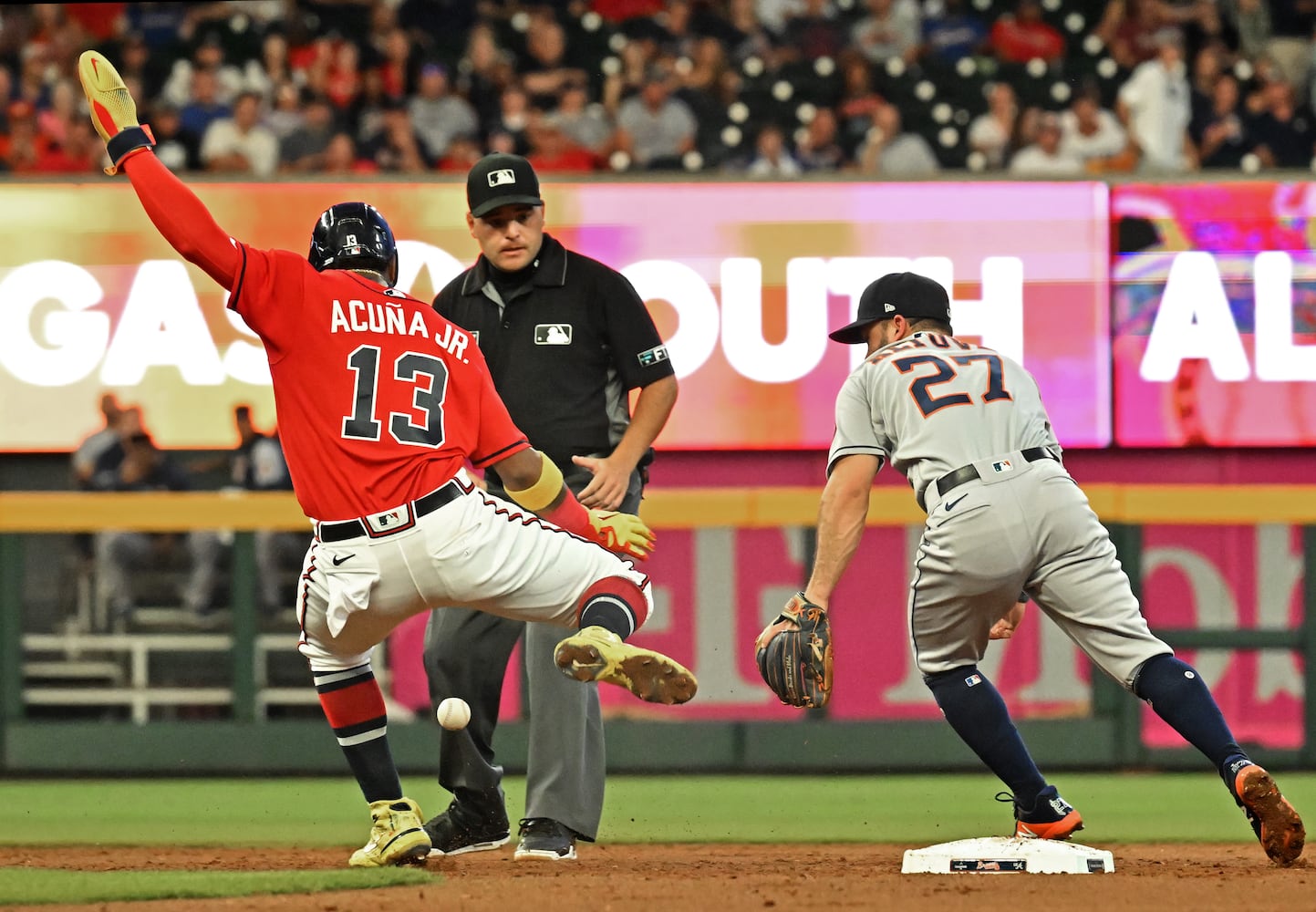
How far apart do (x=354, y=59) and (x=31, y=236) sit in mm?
2709

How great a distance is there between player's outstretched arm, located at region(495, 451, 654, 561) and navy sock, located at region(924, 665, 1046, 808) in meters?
0.88

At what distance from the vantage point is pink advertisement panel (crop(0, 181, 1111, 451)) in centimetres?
967

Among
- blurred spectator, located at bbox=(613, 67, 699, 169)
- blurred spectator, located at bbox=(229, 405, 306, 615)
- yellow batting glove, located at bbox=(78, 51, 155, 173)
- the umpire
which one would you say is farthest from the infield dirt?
blurred spectator, located at bbox=(613, 67, 699, 169)

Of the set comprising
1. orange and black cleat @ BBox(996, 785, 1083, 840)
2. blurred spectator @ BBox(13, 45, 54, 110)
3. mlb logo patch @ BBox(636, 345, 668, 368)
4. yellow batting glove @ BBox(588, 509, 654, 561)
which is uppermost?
blurred spectator @ BBox(13, 45, 54, 110)

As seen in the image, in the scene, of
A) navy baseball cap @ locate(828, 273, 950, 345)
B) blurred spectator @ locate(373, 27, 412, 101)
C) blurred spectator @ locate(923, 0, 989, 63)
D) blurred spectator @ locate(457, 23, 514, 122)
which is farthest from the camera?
blurred spectator @ locate(923, 0, 989, 63)

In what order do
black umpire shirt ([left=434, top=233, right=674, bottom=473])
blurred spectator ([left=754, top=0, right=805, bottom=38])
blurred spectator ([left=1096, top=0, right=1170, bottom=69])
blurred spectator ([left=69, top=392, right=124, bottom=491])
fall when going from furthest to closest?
blurred spectator ([left=754, top=0, right=805, bottom=38]), blurred spectator ([left=1096, top=0, right=1170, bottom=69]), blurred spectator ([left=69, top=392, right=124, bottom=491]), black umpire shirt ([left=434, top=233, right=674, bottom=473])

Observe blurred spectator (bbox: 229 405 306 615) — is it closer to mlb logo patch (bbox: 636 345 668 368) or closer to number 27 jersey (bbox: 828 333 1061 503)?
mlb logo patch (bbox: 636 345 668 368)

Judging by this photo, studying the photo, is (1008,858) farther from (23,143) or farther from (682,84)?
(23,143)

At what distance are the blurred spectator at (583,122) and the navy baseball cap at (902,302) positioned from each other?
607cm

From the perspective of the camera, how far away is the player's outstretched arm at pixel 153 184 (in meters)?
4.27

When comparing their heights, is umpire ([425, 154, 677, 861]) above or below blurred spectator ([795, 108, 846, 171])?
below

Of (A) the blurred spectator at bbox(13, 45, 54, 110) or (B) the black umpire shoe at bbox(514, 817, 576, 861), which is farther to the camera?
(A) the blurred spectator at bbox(13, 45, 54, 110)

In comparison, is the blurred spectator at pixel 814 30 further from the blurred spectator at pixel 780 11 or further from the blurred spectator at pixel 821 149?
the blurred spectator at pixel 821 149

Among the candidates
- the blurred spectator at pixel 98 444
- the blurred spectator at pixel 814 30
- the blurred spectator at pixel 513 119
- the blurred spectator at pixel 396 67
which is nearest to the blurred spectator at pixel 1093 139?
the blurred spectator at pixel 814 30
